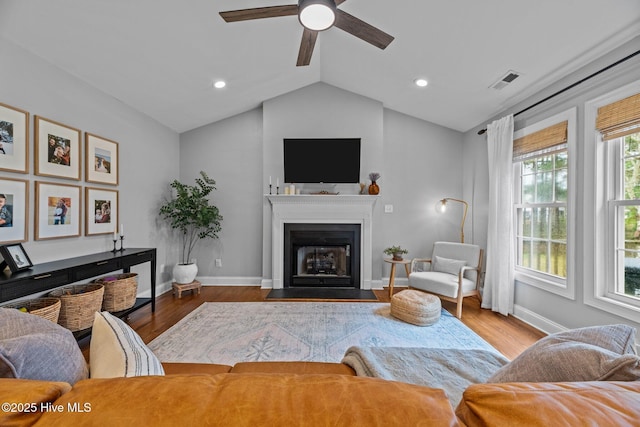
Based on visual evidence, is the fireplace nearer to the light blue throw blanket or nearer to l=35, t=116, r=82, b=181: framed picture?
l=35, t=116, r=82, b=181: framed picture

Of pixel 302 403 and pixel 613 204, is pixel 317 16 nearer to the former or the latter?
pixel 302 403

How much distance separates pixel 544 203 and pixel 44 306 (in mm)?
4763

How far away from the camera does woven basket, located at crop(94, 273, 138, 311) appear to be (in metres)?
2.62

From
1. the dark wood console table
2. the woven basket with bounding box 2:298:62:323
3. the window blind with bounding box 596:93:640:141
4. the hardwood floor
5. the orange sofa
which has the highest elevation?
the window blind with bounding box 596:93:640:141

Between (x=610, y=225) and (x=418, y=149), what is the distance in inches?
99.9

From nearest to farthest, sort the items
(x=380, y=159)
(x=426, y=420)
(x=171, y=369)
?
1. (x=426, y=420)
2. (x=171, y=369)
3. (x=380, y=159)

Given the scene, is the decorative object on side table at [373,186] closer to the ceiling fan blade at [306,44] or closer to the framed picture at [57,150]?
the ceiling fan blade at [306,44]

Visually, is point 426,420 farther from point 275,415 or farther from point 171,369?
point 171,369

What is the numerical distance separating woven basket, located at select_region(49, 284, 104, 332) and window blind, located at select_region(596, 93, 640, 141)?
14.9 ft

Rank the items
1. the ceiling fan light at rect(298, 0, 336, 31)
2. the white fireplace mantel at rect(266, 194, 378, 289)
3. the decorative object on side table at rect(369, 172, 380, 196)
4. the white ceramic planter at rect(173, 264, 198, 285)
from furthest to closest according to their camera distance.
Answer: the white fireplace mantel at rect(266, 194, 378, 289) → the decorative object on side table at rect(369, 172, 380, 196) → the white ceramic planter at rect(173, 264, 198, 285) → the ceiling fan light at rect(298, 0, 336, 31)

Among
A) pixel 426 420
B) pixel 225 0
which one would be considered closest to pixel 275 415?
pixel 426 420

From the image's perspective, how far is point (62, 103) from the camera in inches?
98.4

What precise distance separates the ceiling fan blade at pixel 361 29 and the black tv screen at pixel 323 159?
186cm

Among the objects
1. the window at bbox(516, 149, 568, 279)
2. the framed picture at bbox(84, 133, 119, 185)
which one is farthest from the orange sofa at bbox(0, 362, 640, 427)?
the framed picture at bbox(84, 133, 119, 185)
